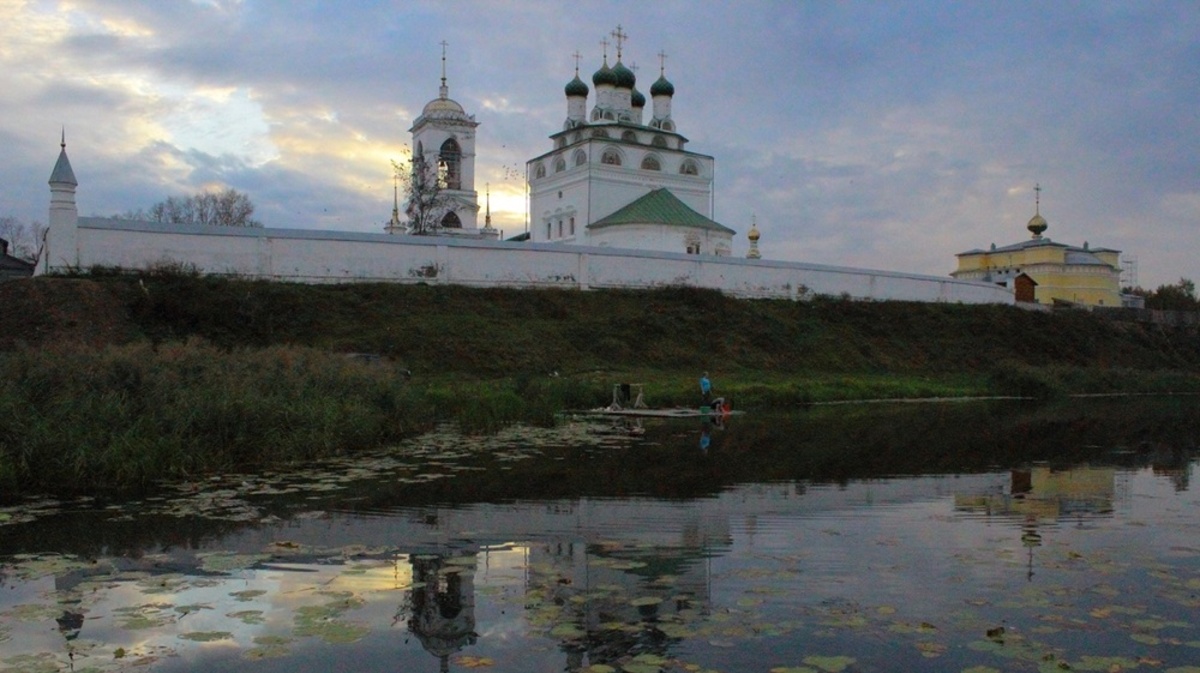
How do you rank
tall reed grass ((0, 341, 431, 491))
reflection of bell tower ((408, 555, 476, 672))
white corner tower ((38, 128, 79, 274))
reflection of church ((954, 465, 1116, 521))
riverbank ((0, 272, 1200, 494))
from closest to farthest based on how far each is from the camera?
1. reflection of bell tower ((408, 555, 476, 672))
2. reflection of church ((954, 465, 1116, 521))
3. tall reed grass ((0, 341, 431, 491))
4. riverbank ((0, 272, 1200, 494))
5. white corner tower ((38, 128, 79, 274))

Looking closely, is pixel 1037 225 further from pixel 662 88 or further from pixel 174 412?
pixel 174 412

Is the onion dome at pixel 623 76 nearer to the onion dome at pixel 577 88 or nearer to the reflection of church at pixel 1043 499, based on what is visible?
the onion dome at pixel 577 88

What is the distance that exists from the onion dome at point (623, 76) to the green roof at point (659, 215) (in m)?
6.89

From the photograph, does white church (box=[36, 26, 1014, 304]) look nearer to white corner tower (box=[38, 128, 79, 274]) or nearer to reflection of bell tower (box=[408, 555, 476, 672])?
white corner tower (box=[38, 128, 79, 274])

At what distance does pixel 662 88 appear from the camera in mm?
52531

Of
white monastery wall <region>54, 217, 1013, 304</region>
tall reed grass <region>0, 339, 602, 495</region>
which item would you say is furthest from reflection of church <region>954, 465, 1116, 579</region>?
white monastery wall <region>54, 217, 1013, 304</region>

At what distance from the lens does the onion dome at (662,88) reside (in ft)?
172

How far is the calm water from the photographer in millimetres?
5320

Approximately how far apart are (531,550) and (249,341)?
20221 mm

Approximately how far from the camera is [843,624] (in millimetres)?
5707

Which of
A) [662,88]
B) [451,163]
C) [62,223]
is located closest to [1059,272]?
[662,88]

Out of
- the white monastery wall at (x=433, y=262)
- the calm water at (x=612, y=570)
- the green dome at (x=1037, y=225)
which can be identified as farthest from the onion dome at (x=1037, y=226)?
the calm water at (x=612, y=570)

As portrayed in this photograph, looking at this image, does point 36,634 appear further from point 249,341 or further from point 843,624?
point 249,341

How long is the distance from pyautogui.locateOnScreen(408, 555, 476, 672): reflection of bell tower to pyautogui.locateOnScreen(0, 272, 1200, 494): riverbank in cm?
530
